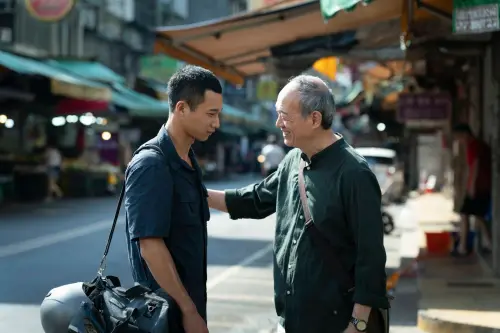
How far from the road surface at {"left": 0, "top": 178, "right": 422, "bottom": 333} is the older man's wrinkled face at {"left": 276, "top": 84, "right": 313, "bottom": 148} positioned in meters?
5.09

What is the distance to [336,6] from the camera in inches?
342

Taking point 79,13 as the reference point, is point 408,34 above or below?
below

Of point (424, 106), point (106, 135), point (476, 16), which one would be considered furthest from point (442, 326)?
point (106, 135)

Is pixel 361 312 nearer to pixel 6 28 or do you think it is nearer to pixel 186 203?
pixel 186 203

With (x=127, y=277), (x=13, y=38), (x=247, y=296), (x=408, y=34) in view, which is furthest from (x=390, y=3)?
(x=13, y=38)

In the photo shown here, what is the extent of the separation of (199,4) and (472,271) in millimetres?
59014


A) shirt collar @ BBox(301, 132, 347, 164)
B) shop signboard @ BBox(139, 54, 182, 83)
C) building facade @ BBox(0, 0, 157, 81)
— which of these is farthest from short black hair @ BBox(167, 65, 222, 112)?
shop signboard @ BBox(139, 54, 182, 83)

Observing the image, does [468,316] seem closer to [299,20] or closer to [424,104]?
[299,20]

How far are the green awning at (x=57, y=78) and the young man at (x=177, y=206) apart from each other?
1927 centimetres

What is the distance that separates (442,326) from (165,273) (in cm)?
522

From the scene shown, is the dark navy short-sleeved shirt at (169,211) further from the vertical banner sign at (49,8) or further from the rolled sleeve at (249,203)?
A: the vertical banner sign at (49,8)

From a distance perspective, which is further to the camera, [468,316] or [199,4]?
[199,4]

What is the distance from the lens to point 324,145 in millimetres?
4180

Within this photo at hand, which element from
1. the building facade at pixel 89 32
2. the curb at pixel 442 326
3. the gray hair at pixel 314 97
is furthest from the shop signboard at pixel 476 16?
the building facade at pixel 89 32
